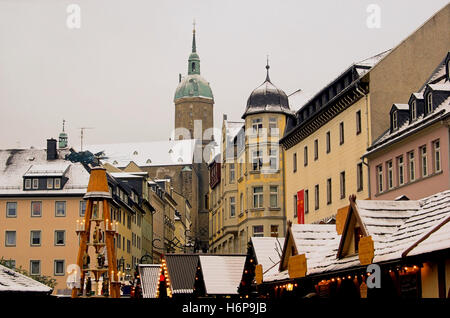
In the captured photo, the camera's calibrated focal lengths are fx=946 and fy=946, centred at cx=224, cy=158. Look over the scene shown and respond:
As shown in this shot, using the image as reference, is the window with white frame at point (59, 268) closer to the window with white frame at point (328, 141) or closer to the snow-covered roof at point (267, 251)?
the window with white frame at point (328, 141)

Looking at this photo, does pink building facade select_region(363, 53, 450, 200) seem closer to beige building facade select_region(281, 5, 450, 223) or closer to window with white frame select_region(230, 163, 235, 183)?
beige building facade select_region(281, 5, 450, 223)

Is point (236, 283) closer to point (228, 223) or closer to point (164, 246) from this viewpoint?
point (228, 223)

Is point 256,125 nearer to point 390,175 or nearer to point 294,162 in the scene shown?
point 294,162

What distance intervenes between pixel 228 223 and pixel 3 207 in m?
24.9

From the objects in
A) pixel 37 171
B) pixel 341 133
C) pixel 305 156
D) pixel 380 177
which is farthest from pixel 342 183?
pixel 37 171

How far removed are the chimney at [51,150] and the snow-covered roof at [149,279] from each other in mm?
49707

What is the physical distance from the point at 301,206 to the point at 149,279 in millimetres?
15061

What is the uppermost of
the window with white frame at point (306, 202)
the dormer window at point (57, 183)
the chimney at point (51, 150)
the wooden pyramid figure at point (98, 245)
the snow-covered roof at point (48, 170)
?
the chimney at point (51, 150)

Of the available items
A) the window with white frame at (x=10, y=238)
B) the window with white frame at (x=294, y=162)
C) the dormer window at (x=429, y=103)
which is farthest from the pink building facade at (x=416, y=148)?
the window with white frame at (x=10, y=238)

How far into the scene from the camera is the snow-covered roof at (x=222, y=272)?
40.1 m

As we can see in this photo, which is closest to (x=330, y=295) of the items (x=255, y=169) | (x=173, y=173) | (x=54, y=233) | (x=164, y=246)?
(x=255, y=169)

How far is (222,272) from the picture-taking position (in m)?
41.3

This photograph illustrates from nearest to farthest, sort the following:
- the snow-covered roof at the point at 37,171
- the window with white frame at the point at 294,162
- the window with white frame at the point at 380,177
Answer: the window with white frame at the point at 380,177 < the window with white frame at the point at 294,162 < the snow-covered roof at the point at 37,171
